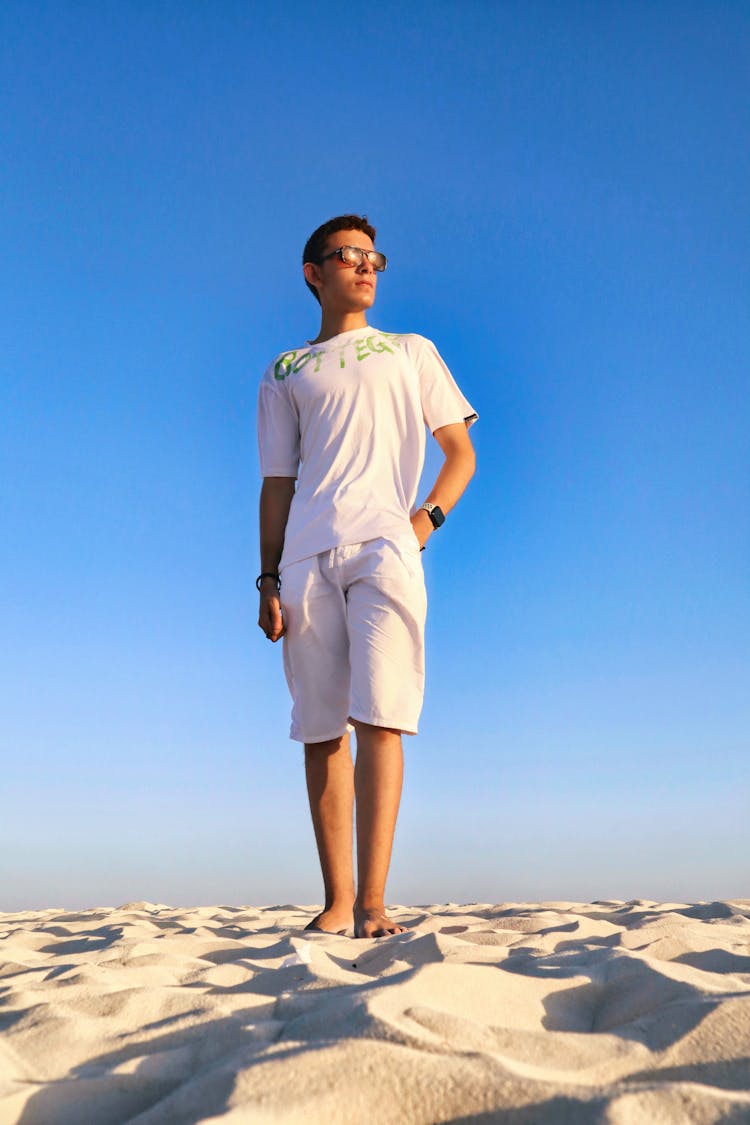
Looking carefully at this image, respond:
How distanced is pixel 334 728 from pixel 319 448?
3.10ft

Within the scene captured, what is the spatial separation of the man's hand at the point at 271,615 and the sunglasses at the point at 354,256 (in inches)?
46.4

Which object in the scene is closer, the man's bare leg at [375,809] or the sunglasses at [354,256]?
the man's bare leg at [375,809]

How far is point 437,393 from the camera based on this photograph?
11.0 ft

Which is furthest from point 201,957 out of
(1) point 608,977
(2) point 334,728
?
(1) point 608,977

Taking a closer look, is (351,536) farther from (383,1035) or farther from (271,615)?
(383,1035)

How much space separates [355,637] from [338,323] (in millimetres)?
1197

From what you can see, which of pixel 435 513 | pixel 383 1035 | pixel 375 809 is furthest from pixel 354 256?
pixel 383 1035

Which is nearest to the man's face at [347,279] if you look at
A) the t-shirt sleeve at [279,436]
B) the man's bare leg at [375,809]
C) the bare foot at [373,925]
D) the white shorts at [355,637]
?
the t-shirt sleeve at [279,436]

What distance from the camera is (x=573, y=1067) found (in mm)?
1271

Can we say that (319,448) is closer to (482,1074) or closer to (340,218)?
(340,218)

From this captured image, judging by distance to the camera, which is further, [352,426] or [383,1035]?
[352,426]

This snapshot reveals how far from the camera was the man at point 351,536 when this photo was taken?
9.42 ft

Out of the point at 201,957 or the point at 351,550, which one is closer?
the point at 201,957

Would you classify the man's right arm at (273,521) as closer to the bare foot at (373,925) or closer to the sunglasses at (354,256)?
the sunglasses at (354,256)
